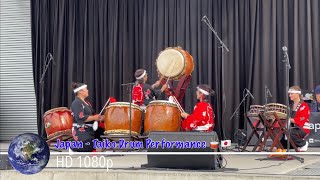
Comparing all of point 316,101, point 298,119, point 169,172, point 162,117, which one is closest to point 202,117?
point 162,117

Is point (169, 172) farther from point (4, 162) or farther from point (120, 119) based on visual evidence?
point (120, 119)

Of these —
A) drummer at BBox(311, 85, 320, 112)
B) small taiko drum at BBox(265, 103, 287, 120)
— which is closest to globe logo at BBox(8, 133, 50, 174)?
small taiko drum at BBox(265, 103, 287, 120)

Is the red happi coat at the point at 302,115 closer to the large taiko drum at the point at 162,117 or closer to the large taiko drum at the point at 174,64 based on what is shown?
the large taiko drum at the point at 162,117

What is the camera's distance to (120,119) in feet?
23.4

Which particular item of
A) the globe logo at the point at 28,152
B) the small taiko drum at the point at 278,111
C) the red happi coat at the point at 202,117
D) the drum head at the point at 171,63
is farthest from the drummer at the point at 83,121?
the globe logo at the point at 28,152

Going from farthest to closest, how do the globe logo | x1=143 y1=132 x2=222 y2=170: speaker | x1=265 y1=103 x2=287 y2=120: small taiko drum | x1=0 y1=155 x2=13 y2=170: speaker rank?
x1=265 y1=103 x2=287 y2=120: small taiko drum
x1=0 y1=155 x2=13 y2=170: speaker
x1=143 y1=132 x2=222 y2=170: speaker
the globe logo

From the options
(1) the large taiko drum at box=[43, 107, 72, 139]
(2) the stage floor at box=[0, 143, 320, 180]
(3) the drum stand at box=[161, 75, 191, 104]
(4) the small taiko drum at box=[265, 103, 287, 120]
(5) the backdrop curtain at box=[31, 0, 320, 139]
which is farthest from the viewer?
(5) the backdrop curtain at box=[31, 0, 320, 139]

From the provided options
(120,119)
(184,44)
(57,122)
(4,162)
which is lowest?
(4,162)

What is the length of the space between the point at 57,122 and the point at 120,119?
3.68 feet

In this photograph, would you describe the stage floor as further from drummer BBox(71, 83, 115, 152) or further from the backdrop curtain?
the backdrop curtain

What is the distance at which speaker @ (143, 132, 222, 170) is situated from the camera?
5.27 metres

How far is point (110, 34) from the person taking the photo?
33.4ft

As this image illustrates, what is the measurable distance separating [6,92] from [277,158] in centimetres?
621

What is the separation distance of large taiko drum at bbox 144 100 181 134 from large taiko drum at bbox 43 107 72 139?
123 cm
